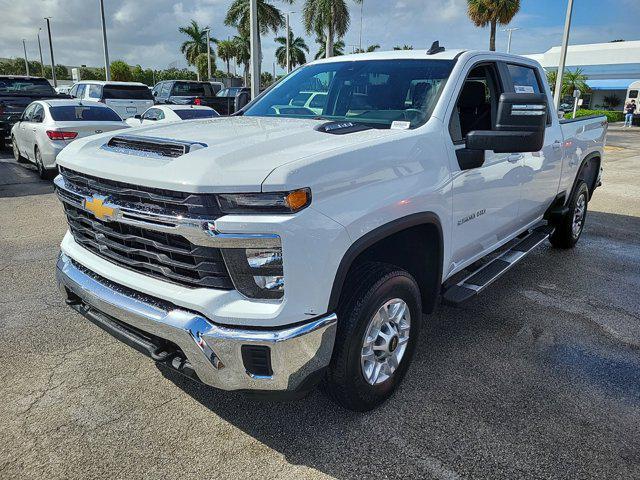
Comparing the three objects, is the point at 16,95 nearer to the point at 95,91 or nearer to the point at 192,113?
the point at 95,91

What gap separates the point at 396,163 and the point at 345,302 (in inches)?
29.6

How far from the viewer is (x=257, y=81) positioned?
1761 centimetres

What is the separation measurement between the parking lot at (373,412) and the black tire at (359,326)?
17cm

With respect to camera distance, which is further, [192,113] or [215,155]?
[192,113]

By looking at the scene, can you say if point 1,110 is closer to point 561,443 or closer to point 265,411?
point 265,411

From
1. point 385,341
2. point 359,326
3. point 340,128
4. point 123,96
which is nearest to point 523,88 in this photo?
point 340,128

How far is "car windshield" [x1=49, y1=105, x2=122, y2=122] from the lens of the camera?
9750 millimetres

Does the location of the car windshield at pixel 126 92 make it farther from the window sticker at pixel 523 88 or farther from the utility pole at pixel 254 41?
the window sticker at pixel 523 88

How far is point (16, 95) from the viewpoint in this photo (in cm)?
1382

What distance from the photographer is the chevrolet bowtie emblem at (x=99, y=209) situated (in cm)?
243

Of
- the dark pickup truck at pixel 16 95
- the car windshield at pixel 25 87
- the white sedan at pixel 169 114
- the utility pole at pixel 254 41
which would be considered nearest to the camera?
the white sedan at pixel 169 114

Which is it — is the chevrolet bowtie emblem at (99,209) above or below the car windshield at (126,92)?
below

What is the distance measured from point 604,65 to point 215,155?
50972mm

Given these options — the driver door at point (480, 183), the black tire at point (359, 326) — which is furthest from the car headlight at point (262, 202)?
the driver door at point (480, 183)
